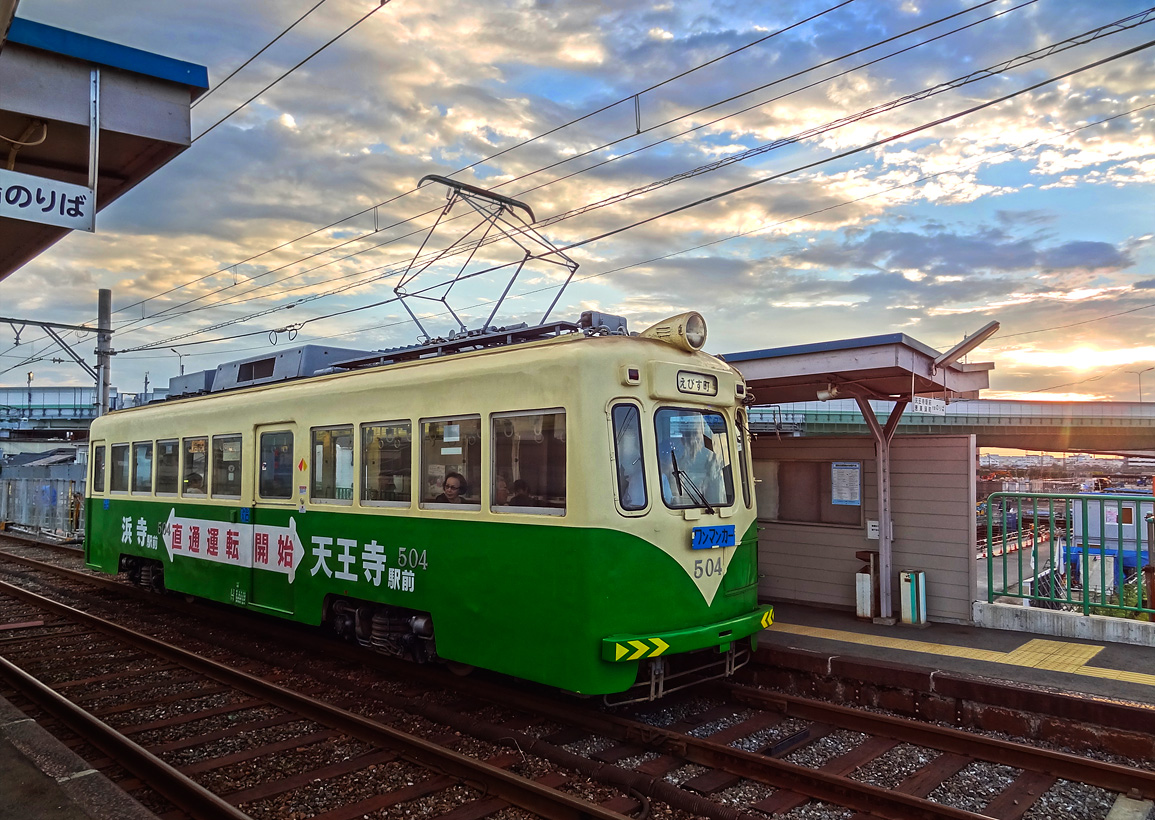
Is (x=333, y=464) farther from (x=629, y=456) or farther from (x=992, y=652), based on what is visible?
(x=992, y=652)

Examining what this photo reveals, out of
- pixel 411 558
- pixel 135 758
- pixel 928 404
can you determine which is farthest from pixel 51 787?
pixel 928 404

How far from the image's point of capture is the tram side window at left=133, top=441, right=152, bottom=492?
1166cm

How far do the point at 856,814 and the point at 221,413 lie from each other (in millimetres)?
8373

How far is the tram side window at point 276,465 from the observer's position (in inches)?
345

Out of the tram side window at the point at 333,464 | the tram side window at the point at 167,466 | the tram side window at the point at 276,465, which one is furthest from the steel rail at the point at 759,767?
the tram side window at the point at 167,466

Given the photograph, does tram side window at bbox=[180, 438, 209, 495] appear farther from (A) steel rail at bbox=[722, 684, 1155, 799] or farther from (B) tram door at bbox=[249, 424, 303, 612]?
(A) steel rail at bbox=[722, 684, 1155, 799]

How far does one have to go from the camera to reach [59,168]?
757 cm

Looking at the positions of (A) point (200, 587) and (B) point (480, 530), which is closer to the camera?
(B) point (480, 530)

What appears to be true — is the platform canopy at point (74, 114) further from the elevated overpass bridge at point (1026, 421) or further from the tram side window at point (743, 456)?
the elevated overpass bridge at point (1026, 421)

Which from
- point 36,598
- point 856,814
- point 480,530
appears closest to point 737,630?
point 856,814

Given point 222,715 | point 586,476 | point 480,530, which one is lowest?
point 222,715

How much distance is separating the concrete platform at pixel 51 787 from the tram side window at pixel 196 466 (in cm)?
489

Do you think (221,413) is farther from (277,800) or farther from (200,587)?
(277,800)

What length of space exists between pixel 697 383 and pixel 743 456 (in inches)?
41.7
